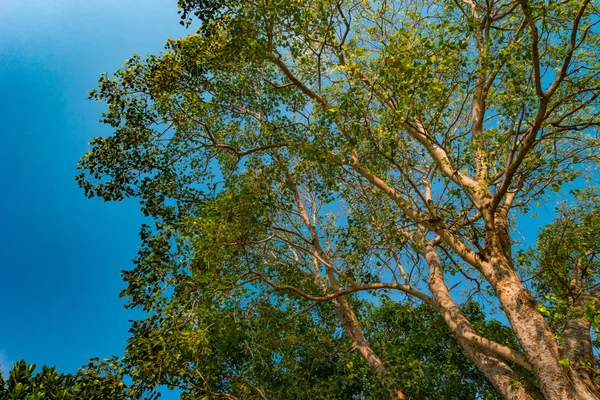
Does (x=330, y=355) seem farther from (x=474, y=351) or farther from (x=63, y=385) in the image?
(x=63, y=385)

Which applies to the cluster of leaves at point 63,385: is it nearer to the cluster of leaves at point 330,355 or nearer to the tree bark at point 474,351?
the cluster of leaves at point 330,355

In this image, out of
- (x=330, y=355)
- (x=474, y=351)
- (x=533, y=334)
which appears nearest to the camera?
(x=533, y=334)

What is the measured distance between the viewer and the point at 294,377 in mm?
12781

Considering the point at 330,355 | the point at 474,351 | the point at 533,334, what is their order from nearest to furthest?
the point at 533,334 < the point at 474,351 < the point at 330,355

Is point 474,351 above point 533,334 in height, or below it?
above

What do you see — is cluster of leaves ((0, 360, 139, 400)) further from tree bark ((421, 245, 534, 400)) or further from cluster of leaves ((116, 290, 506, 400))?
tree bark ((421, 245, 534, 400))

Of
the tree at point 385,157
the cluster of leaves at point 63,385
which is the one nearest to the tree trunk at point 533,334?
the tree at point 385,157

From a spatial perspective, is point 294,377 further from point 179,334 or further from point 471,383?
point 179,334

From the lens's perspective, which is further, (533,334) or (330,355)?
(330,355)

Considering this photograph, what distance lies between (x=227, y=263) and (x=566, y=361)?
6.55 m

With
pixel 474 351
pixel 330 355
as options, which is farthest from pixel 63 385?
pixel 474 351

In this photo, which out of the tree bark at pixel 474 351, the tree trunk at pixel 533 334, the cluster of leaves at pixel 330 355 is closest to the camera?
the tree trunk at pixel 533 334

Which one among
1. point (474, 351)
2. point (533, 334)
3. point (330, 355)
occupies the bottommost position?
point (533, 334)

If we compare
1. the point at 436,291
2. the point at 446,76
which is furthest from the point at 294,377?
the point at 446,76
